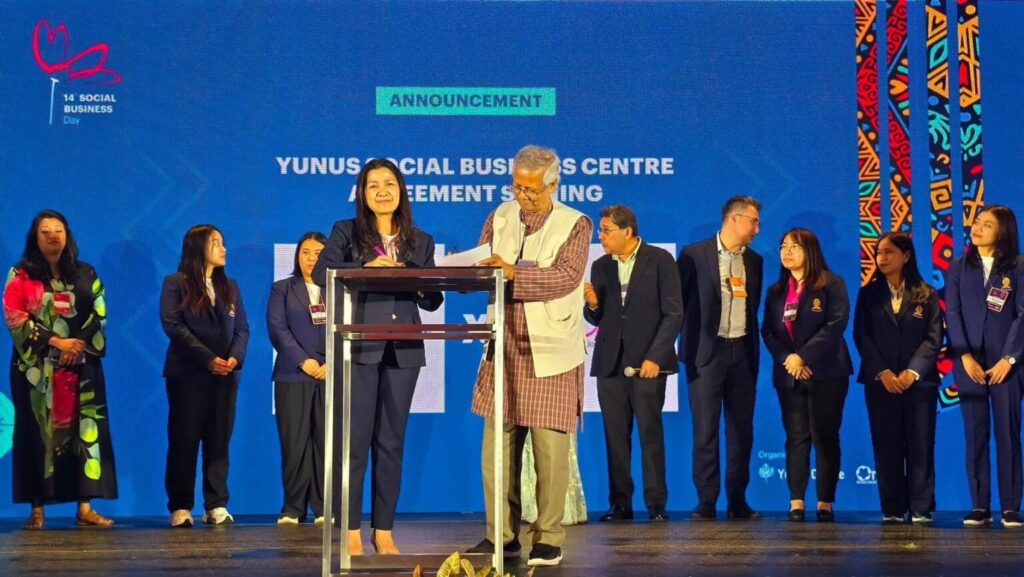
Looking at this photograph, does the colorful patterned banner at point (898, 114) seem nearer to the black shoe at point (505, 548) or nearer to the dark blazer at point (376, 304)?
the black shoe at point (505, 548)

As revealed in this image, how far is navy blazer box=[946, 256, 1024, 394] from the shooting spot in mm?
5695

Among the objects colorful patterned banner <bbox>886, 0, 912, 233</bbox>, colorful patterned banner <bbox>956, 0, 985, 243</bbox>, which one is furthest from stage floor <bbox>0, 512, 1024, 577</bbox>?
colorful patterned banner <bbox>956, 0, 985, 243</bbox>

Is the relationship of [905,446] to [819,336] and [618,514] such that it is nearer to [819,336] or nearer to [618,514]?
[819,336]

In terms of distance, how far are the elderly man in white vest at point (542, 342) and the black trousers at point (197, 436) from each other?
2339 millimetres

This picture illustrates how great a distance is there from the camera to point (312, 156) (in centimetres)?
684

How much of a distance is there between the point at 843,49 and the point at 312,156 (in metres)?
2.93

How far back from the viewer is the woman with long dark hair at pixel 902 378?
5902mm

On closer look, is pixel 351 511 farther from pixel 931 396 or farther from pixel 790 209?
pixel 790 209

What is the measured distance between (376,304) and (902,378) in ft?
9.93

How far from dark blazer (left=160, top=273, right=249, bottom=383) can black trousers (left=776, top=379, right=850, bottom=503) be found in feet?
8.76

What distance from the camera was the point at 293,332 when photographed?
240 inches

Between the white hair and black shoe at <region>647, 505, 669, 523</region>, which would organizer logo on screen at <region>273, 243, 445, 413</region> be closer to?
black shoe at <region>647, 505, 669, 523</region>

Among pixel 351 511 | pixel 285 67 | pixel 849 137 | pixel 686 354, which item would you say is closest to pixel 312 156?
pixel 285 67

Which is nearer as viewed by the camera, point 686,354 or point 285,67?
point 686,354
